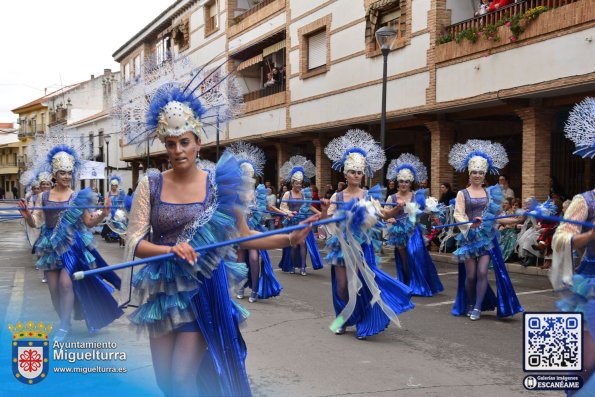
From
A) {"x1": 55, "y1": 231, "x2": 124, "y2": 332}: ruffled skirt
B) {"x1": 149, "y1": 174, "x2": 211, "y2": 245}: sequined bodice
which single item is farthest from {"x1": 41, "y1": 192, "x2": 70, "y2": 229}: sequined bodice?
{"x1": 149, "y1": 174, "x2": 211, "y2": 245}: sequined bodice

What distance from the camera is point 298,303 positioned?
9438 mm

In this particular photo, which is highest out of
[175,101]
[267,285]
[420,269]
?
[175,101]

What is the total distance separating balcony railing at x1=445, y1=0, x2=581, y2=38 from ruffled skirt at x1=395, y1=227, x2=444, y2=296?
6.20 m

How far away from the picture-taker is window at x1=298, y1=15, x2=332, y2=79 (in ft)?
71.6

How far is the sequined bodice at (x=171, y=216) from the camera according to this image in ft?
13.3

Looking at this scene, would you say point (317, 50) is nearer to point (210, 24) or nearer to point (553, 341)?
point (210, 24)

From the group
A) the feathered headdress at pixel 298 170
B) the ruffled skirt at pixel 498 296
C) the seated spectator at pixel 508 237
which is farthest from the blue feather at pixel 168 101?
the seated spectator at pixel 508 237

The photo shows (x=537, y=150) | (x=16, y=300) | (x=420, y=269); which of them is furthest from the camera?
(x=537, y=150)

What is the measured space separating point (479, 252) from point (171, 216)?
5.09 metres

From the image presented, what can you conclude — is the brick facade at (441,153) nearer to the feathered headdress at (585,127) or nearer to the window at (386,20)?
the window at (386,20)

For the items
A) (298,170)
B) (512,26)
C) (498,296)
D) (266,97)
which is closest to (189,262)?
Result: (498,296)

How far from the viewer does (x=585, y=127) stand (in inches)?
190

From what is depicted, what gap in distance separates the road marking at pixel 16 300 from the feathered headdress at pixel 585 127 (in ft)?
20.6

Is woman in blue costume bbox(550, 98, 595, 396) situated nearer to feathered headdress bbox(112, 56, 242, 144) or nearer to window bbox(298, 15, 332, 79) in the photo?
feathered headdress bbox(112, 56, 242, 144)
